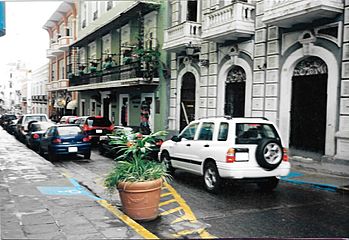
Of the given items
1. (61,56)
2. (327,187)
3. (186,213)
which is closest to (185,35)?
(327,187)

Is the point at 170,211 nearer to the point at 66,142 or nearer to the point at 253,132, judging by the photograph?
the point at 253,132

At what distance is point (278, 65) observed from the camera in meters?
13.4

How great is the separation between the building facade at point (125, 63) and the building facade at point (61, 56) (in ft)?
11.0

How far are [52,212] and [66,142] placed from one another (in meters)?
8.37

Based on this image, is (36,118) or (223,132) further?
(36,118)

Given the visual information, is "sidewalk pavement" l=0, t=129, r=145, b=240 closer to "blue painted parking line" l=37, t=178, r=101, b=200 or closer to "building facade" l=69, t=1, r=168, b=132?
"blue painted parking line" l=37, t=178, r=101, b=200

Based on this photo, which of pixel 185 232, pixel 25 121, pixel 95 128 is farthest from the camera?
pixel 25 121

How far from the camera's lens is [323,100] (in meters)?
12.0

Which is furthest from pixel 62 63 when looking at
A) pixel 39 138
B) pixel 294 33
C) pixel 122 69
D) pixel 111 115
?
pixel 294 33

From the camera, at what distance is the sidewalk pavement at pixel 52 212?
205 inches

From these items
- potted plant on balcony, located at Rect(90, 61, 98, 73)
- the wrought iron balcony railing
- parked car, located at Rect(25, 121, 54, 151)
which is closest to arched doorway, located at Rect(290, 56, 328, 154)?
the wrought iron balcony railing

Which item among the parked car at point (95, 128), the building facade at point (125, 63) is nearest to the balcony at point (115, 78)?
A: the building facade at point (125, 63)

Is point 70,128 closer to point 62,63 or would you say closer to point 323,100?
point 323,100

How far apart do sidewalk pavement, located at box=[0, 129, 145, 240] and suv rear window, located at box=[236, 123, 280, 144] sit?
10.9 feet
